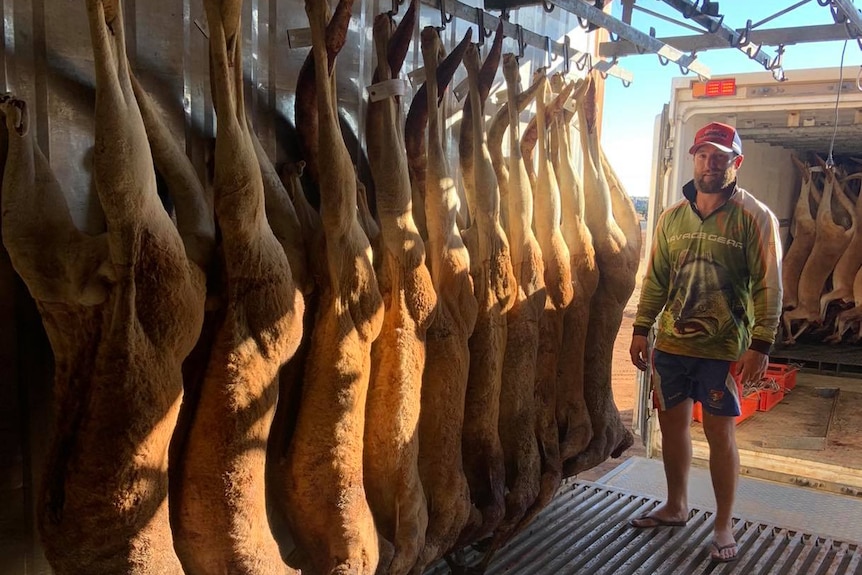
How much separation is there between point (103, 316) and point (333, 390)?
0.74 meters

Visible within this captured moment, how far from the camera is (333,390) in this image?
2.19 meters

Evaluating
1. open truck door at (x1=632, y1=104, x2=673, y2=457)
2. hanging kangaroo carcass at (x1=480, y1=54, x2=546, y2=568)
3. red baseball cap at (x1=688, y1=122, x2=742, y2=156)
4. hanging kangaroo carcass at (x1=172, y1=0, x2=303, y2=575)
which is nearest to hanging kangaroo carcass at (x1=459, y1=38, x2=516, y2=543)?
hanging kangaroo carcass at (x1=480, y1=54, x2=546, y2=568)

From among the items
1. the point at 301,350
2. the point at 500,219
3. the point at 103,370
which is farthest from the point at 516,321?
the point at 103,370

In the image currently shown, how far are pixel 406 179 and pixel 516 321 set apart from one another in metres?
0.87

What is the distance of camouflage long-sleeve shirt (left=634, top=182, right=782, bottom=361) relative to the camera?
3.40m

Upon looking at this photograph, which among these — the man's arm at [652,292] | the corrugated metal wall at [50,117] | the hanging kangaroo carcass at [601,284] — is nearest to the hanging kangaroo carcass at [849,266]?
the man's arm at [652,292]

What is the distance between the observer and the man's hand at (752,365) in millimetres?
3359

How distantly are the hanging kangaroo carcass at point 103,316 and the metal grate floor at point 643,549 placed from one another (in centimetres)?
173

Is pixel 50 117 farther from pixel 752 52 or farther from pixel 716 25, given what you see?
pixel 752 52

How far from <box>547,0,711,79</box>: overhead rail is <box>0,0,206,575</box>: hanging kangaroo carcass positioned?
1964 millimetres

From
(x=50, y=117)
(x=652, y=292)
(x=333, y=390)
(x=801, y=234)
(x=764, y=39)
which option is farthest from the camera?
(x=801, y=234)

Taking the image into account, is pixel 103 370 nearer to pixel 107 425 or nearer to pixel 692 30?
pixel 107 425

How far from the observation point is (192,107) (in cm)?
217

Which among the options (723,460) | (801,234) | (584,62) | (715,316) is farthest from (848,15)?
(801,234)
